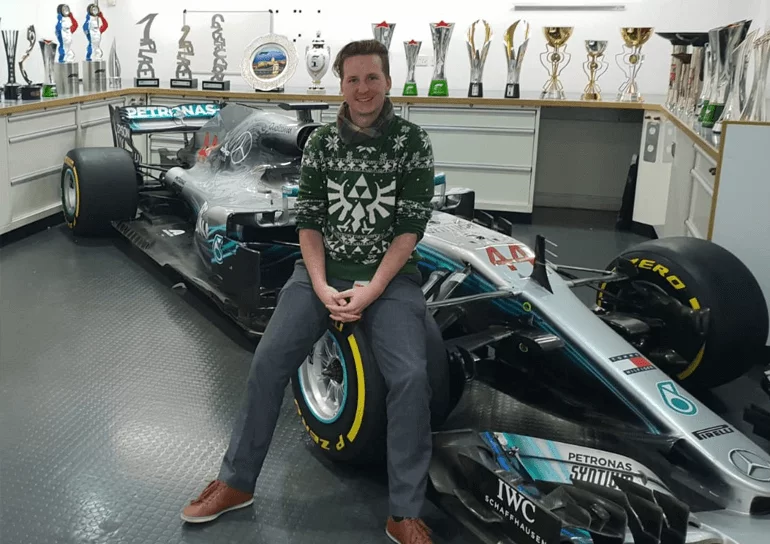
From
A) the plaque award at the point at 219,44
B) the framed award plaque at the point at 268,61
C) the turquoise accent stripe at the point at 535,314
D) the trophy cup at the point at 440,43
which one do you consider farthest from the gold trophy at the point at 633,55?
the turquoise accent stripe at the point at 535,314

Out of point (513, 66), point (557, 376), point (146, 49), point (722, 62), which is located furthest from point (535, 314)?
point (146, 49)

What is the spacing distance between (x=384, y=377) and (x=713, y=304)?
4.44 feet

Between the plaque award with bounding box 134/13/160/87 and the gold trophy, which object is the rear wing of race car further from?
the gold trophy

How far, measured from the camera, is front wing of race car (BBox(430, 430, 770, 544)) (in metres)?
1.95

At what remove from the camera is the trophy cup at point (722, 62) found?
14.3ft

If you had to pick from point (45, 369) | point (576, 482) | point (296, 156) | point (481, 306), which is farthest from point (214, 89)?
point (576, 482)

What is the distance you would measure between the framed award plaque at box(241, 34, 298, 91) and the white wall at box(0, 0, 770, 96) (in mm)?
701

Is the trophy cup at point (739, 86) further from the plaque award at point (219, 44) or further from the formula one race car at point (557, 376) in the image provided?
the plaque award at point (219, 44)

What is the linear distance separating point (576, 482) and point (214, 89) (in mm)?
5608

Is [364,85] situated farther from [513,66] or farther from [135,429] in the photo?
[513,66]

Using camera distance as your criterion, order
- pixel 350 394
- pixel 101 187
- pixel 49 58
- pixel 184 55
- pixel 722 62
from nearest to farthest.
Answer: pixel 350 394
pixel 722 62
pixel 101 187
pixel 49 58
pixel 184 55

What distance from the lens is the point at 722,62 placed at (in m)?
4.52

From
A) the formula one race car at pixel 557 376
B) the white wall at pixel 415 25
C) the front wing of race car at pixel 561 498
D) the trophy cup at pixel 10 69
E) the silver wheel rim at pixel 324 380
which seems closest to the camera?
the front wing of race car at pixel 561 498

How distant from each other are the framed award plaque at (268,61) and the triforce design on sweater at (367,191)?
4632mm
